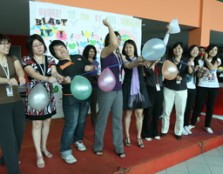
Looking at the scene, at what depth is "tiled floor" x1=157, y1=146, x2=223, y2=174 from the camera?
2289 mm

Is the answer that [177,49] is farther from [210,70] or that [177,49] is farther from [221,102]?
[221,102]

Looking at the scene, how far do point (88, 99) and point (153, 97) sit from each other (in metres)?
0.88

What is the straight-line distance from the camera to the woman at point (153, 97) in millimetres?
2522

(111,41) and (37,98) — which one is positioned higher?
(111,41)

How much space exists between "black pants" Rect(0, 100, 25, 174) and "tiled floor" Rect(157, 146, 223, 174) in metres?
1.48

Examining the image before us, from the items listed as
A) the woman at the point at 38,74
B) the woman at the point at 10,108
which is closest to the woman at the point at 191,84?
the woman at the point at 38,74

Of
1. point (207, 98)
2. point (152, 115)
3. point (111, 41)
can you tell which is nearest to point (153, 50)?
point (111, 41)

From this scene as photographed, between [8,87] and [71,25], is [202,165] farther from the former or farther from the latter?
[71,25]

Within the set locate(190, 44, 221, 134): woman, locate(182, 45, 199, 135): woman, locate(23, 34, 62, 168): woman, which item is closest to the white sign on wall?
locate(23, 34, 62, 168): woman

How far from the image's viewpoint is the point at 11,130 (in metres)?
1.62

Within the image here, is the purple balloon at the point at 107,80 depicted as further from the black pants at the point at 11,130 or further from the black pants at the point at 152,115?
the black pants at the point at 152,115

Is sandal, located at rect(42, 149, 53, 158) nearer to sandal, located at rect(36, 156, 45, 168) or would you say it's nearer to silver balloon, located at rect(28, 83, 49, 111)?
sandal, located at rect(36, 156, 45, 168)

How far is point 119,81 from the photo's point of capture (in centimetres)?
207

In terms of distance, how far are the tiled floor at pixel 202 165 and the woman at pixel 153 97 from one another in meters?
0.49
